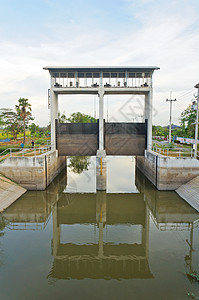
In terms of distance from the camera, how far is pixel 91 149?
987 inches

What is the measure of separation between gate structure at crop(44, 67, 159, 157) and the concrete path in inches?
271

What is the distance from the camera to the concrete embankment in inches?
622

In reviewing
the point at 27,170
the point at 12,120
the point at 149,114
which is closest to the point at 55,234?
the point at 27,170

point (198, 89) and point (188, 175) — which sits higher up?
point (198, 89)

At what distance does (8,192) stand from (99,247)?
10.1m

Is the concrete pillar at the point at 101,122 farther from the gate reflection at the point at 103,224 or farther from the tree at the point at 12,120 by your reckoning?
the tree at the point at 12,120

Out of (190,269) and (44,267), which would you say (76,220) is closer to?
(44,267)

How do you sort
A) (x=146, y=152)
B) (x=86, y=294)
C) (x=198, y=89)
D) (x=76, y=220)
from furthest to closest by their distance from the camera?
(x=146, y=152), (x=198, y=89), (x=76, y=220), (x=86, y=294)

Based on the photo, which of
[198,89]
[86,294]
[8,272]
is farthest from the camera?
[198,89]

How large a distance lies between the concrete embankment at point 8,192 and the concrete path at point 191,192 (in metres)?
14.7

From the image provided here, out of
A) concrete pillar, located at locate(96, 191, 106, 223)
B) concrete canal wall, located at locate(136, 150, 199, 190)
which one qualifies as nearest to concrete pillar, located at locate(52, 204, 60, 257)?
concrete pillar, located at locate(96, 191, 106, 223)

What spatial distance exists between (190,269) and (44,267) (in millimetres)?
6597

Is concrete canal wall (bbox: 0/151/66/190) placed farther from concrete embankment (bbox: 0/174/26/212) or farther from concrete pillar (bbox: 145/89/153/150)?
concrete pillar (bbox: 145/89/153/150)

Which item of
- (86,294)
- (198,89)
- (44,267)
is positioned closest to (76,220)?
(44,267)
